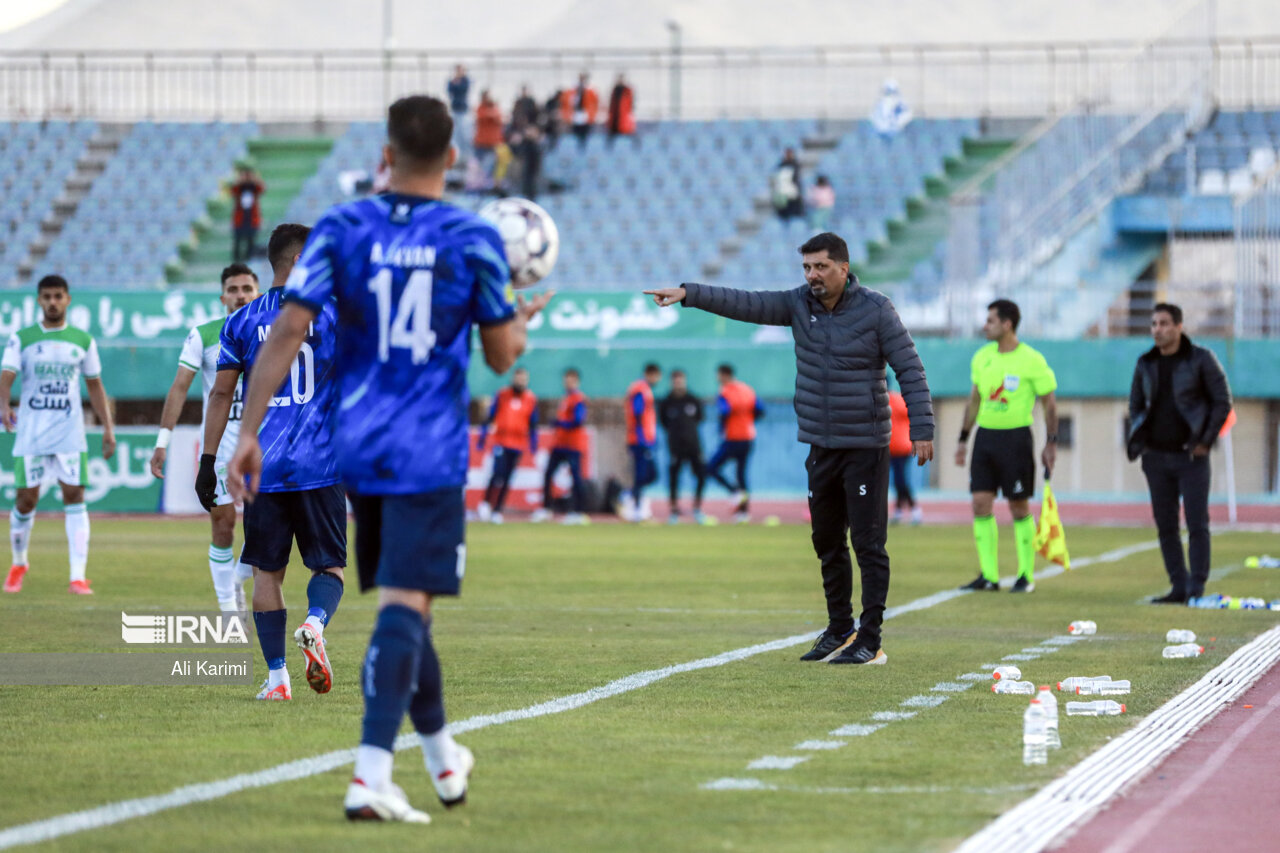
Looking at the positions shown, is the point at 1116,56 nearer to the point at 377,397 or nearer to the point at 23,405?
the point at 23,405

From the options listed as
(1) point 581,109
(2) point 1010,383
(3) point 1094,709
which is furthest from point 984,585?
(1) point 581,109

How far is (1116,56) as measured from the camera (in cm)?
3600

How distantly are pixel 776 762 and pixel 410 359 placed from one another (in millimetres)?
1953

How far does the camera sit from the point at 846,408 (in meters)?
9.27

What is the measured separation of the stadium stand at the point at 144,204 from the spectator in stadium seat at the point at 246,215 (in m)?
1.93

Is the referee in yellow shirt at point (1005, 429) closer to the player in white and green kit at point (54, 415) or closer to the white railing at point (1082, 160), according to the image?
the player in white and green kit at point (54, 415)

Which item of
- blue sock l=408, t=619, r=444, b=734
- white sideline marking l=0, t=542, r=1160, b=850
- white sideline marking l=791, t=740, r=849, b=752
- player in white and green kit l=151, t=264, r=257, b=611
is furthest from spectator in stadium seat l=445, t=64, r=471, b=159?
blue sock l=408, t=619, r=444, b=734

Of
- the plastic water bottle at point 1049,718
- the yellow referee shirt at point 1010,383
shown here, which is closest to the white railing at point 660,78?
the yellow referee shirt at point 1010,383

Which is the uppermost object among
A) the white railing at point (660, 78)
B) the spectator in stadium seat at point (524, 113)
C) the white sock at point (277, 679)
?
the white railing at point (660, 78)

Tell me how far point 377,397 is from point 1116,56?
33.2 meters

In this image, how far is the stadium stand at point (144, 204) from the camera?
3572 cm

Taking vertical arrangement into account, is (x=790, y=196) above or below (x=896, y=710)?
above

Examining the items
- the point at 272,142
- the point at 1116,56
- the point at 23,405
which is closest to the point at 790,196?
the point at 1116,56

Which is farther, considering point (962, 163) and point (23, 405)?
point (962, 163)
